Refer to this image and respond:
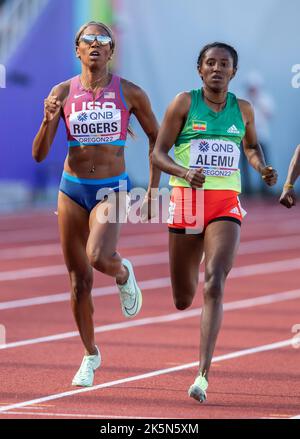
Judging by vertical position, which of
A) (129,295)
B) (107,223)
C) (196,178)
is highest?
(196,178)

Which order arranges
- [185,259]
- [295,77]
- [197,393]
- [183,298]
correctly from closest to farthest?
[197,393] < [185,259] < [183,298] < [295,77]

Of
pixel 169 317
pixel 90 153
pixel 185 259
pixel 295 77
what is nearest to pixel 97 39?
pixel 90 153

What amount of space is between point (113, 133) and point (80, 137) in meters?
0.22

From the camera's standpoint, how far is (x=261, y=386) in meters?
7.84

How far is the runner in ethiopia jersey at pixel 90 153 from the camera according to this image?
7.60m

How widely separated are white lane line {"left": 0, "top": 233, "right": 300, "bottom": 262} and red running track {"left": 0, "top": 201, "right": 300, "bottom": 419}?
0.11 feet

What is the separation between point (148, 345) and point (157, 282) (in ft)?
14.7

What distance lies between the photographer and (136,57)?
25.1 meters

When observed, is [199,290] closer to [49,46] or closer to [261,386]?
[261,386]

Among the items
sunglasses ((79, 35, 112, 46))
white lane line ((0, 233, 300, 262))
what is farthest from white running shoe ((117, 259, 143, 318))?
white lane line ((0, 233, 300, 262))

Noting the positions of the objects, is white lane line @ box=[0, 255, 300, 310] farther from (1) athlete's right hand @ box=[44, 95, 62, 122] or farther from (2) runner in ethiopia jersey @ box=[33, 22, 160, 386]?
(1) athlete's right hand @ box=[44, 95, 62, 122]

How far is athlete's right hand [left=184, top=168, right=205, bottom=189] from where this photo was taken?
708cm

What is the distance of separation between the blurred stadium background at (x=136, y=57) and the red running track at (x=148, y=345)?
4.74 meters

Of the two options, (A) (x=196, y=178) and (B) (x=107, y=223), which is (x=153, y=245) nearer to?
(B) (x=107, y=223)
